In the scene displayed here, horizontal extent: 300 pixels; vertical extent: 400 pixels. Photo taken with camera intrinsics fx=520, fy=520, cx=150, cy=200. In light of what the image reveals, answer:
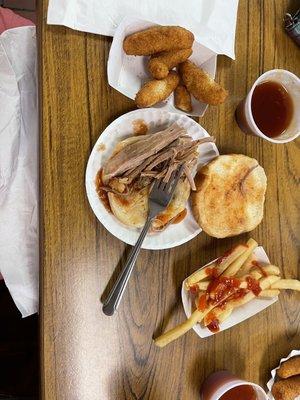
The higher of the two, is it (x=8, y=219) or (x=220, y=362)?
(x=8, y=219)

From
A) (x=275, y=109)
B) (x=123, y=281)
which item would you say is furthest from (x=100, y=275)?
(x=275, y=109)

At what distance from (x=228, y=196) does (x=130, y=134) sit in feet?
1.03

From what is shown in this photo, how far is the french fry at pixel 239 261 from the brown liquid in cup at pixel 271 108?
12.3 inches

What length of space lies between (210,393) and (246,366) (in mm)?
172

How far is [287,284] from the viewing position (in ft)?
4.79

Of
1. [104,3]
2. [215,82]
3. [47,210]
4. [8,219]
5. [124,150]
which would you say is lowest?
[8,219]

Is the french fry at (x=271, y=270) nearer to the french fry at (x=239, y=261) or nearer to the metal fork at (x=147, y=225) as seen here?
the french fry at (x=239, y=261)

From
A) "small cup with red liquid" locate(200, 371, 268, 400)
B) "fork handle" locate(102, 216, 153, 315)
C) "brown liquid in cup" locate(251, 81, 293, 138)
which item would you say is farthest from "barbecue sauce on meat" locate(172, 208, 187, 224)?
"small cup with red liquid" locate(200, 371, 268, 400)

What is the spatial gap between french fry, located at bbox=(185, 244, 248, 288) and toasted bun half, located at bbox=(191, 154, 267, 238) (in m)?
0.05

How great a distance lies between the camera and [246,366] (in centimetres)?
150

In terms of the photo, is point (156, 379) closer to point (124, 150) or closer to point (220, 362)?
point (220, 362)

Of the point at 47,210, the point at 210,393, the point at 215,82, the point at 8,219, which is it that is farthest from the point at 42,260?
the point at 215,82

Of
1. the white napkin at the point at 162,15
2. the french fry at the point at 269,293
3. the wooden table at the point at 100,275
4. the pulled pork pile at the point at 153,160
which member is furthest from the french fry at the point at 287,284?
the white napkin at the point at 162,15

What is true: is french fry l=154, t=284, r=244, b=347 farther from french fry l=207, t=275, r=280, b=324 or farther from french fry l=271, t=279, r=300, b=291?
french fry l=271, t=279, r=300, b=291
